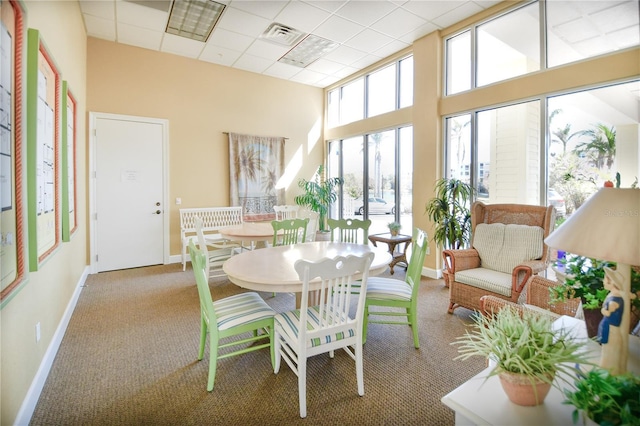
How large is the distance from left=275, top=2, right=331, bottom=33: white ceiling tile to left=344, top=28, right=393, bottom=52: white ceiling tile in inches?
27.4

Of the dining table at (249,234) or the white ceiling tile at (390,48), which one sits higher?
the white ceiling tile at (390,48)

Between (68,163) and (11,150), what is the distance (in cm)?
189

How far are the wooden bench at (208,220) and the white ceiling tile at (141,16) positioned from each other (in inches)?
106

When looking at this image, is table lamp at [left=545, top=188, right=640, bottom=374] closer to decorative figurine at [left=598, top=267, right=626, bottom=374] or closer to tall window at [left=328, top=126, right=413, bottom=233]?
decorative figurine at [left=598, top=267, right=626, bottom=374]

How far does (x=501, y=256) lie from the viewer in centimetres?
338

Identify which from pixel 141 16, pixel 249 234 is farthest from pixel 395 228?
pixel 141 16

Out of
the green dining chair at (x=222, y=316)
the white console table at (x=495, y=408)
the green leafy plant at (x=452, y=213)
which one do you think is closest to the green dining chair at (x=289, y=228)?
the green dining chair at (x=222, y=316)

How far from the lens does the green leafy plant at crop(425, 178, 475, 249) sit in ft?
13.8

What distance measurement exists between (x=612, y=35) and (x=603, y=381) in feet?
12.5

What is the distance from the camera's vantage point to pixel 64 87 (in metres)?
2.90

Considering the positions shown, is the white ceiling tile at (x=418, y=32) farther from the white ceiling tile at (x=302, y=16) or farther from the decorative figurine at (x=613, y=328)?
the decorative figurine at (x=613, y=328)

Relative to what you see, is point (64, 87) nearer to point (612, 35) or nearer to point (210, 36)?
point (210, 36)

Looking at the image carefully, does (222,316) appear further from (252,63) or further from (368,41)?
(252,63)

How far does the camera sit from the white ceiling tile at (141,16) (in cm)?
393
